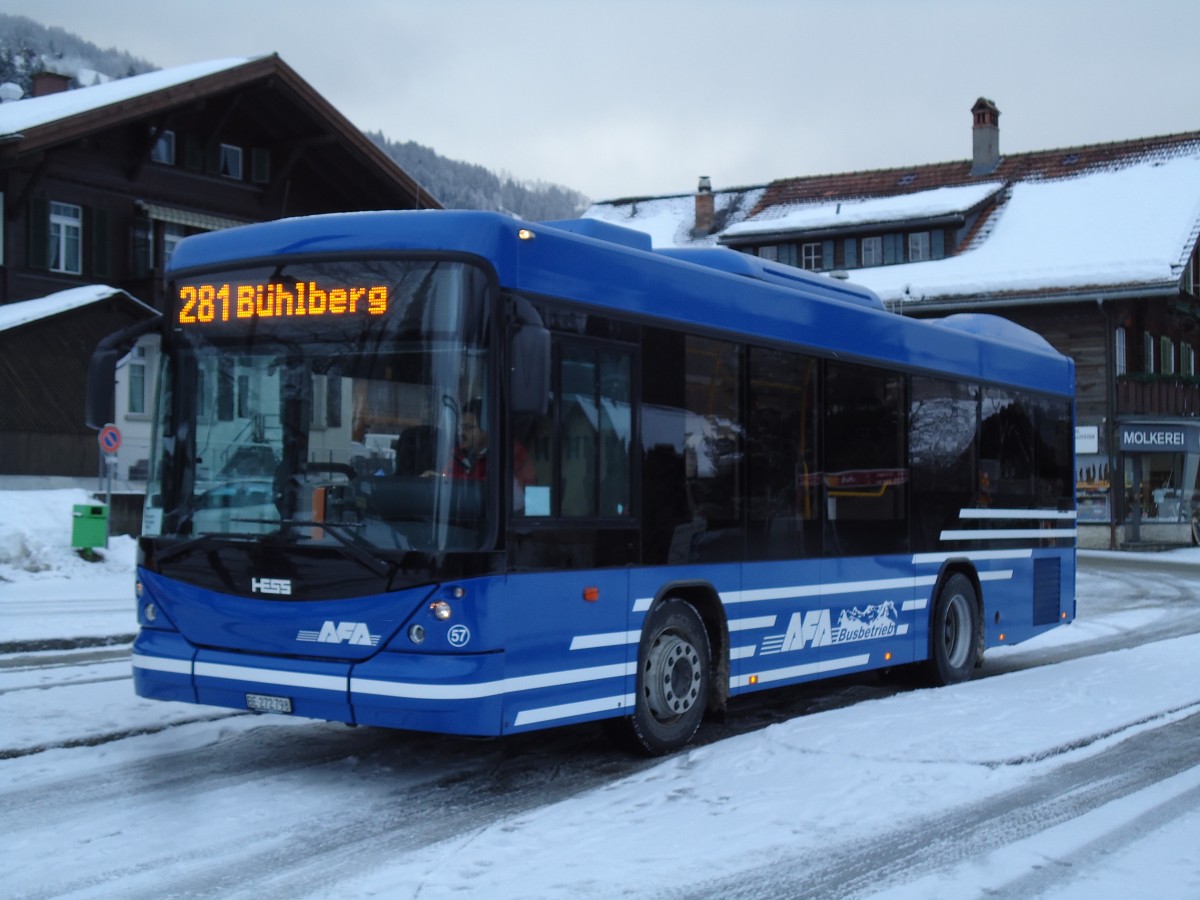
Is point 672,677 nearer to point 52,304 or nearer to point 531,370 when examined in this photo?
point 531,370

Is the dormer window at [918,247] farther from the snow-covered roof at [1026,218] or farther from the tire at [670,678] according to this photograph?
the tire at [670,678]

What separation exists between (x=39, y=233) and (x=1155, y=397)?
102 ft

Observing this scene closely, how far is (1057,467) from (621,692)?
7634mm

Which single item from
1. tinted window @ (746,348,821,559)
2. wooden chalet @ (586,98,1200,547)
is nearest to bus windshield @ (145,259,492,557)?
tinted window @ (746,348,821,559)

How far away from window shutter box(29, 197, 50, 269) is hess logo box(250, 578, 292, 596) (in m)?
25.5

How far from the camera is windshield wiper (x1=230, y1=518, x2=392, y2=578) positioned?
23.7ft

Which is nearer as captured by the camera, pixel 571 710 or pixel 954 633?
pixel 571 710

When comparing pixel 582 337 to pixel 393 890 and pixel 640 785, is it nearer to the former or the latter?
pixel 640 785

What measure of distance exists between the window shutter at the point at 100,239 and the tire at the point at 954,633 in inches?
968

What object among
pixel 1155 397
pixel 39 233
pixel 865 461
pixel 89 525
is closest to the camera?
pixel 865 461

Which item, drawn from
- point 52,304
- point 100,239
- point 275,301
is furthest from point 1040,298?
point 275,301

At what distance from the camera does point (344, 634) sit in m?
7.32

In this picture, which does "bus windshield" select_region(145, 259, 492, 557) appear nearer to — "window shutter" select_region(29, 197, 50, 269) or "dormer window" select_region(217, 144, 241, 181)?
"window shutter" select_region(29, 197, 50, 269)

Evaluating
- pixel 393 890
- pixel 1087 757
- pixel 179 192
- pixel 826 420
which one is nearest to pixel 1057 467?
pixel 826 420
